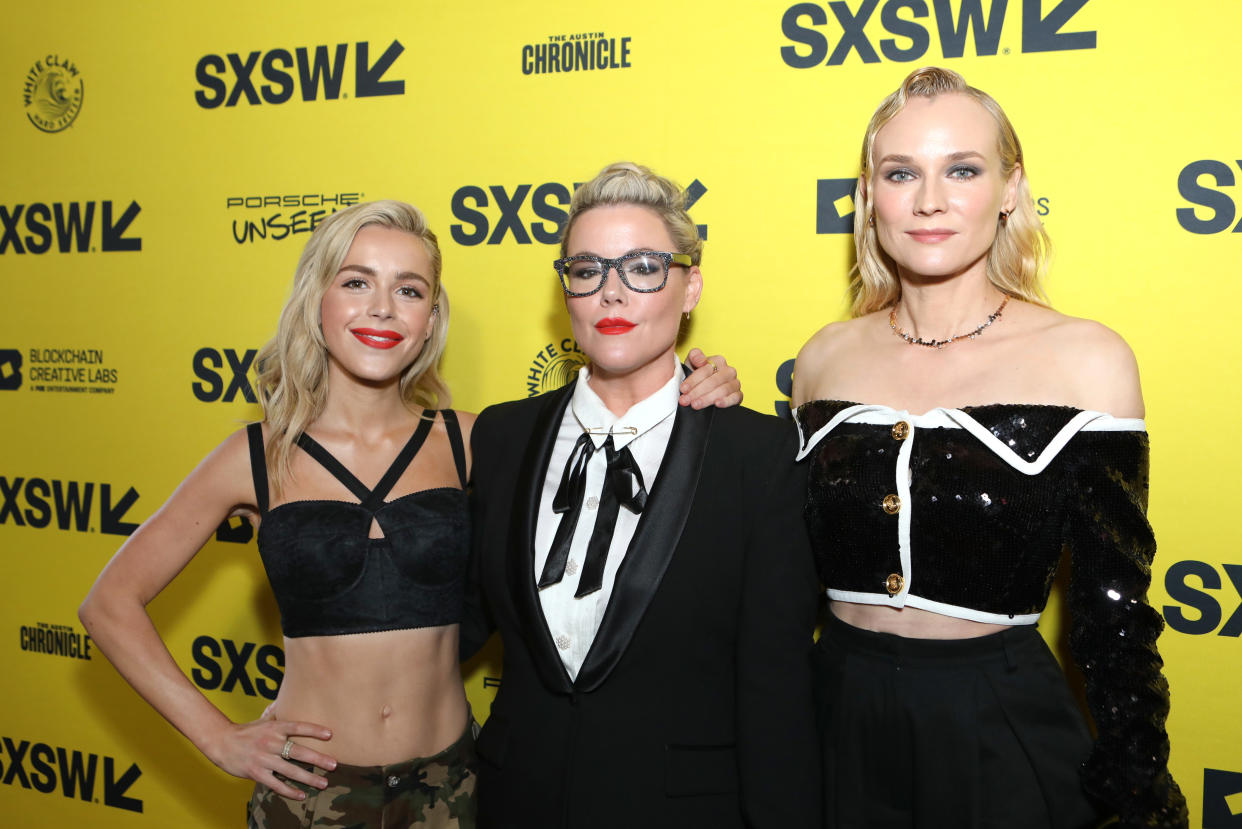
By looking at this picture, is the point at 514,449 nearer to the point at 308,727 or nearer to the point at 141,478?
the point at 308,727

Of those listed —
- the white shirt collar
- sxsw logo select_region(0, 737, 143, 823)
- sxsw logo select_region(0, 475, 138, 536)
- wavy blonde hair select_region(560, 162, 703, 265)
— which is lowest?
sxsw logo select_region(0, 737, 143, 823)

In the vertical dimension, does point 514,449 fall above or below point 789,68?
below

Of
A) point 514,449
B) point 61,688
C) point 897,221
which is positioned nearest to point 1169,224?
point 897,221

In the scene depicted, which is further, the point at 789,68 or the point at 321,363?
the point at 789,68

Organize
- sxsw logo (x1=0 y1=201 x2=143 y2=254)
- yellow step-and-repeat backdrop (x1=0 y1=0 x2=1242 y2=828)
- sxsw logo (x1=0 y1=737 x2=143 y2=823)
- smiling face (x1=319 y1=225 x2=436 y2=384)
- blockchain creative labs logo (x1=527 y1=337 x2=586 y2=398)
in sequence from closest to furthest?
smiling face (x1=319 y1=225 x2=436 y2=384)
yellow step-and-repeat backdrop (x1=0 y1=0 x2=1242 y2=828)
blockchain creative labs logo (x1=527 y1=337 x2=586 y2=398)
sxsw logo (x1=0 y1=201 x2=143 y2=254)
sxsw logo (x1=0 y1=737 x2=143 y2=823)

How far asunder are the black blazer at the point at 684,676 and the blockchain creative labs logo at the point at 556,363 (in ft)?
3.10

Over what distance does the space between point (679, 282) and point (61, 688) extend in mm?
3113

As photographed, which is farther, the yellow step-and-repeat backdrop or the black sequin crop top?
the yellow step-and-repeat backdrop

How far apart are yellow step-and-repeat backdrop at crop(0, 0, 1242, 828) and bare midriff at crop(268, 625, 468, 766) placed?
0.79m

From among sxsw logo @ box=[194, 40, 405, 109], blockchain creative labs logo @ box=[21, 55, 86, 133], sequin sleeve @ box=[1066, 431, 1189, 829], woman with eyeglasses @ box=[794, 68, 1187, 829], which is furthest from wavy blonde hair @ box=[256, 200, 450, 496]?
blockchain creative labs logo @ box=[21, 55, 86, 133]

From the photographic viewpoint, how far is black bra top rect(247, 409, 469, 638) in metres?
2.07

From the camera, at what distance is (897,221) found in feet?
6.22

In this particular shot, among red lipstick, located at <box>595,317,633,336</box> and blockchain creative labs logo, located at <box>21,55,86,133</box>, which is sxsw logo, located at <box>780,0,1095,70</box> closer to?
red lipstick, located at <box>595,317,633,336</box>

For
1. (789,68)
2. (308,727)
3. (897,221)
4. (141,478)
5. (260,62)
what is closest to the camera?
(897,221)
